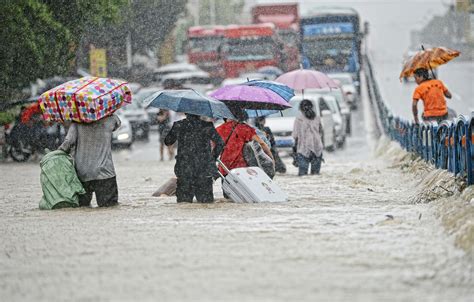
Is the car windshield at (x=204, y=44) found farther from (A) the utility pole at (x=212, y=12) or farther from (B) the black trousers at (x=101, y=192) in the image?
(B) the black trousers at (x=101, y=192)

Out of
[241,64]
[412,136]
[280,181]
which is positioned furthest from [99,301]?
[241,64]

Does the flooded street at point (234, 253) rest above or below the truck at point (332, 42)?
above

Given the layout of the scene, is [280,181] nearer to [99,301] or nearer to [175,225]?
[175,225]

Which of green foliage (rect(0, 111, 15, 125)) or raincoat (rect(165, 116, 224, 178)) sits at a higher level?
raincoat (rect(165, 116, 224, 178))

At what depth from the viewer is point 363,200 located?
1492cm

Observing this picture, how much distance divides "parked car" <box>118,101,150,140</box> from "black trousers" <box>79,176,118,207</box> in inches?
1073

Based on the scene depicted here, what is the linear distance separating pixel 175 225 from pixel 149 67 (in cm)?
6728

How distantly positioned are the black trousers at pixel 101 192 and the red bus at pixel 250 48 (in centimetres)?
3733

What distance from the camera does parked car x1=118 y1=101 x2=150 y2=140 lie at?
137ft

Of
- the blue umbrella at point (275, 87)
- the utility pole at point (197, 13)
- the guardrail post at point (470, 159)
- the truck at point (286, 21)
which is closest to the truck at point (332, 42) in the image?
the truck at point (286, 21)

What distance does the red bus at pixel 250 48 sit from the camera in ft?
168

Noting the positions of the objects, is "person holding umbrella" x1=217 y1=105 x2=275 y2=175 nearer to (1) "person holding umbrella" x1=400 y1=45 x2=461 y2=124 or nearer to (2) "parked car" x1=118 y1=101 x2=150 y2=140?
(1) "person holding umbrella" x1=400 y1=45 x2=461 y2=124

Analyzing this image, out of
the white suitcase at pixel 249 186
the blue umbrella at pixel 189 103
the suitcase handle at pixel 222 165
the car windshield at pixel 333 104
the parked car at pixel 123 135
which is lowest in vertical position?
the parked car at pixel 123 135

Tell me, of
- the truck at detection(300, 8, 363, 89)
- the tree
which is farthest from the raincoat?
the truck at detection(300, 8, 363, 89)
